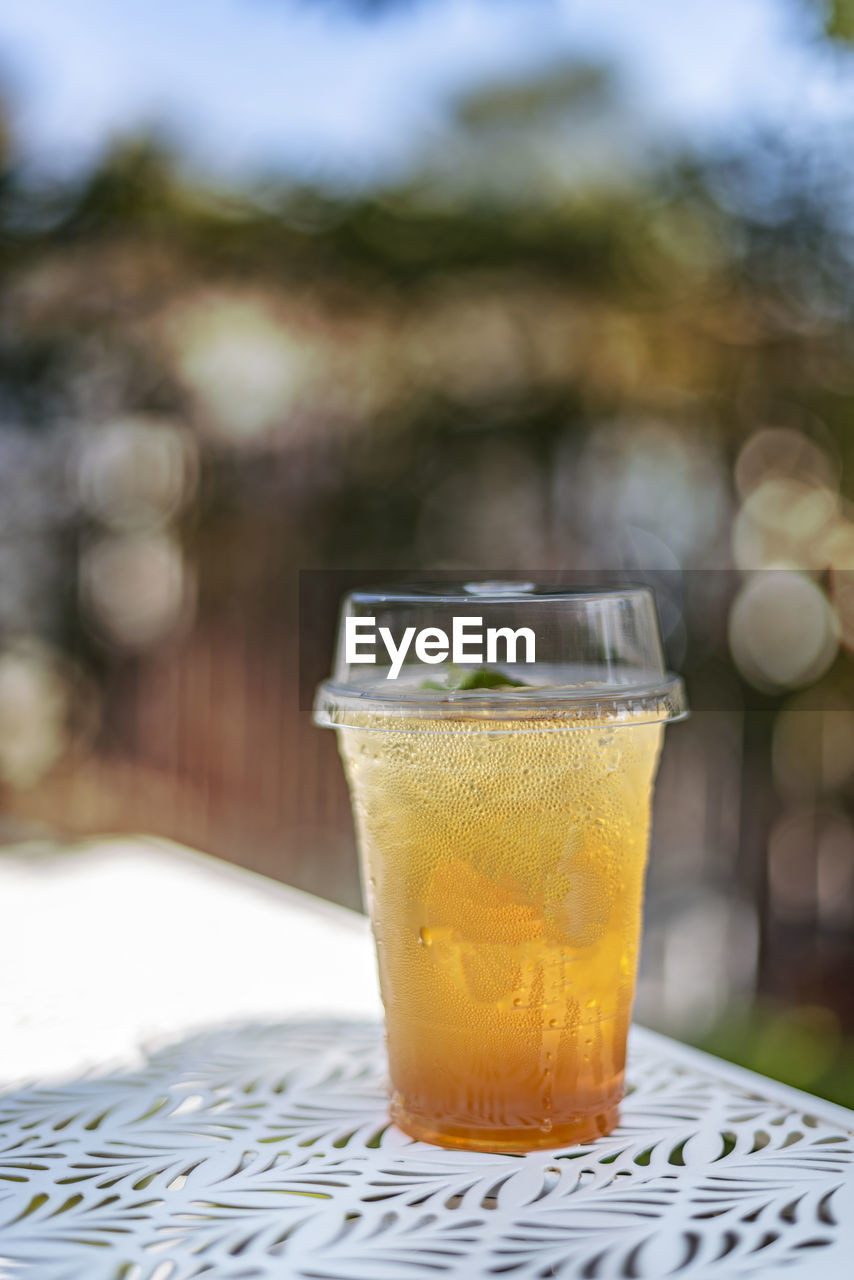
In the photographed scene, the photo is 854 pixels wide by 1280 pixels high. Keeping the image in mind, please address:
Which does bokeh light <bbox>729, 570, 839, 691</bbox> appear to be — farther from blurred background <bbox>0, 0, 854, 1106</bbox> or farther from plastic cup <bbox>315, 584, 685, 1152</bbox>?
plastic cup <bbox>315, 584, 685, 1152</bbox>

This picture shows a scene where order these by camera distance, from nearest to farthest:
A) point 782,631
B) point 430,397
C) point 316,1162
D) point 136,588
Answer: point 316,1162 < point 782,631 < point 430,397 < point 136,588

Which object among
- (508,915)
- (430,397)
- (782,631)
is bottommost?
(508,915)

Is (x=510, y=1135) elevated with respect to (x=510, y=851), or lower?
lower

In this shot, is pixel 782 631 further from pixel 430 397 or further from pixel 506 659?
pixel 506 659

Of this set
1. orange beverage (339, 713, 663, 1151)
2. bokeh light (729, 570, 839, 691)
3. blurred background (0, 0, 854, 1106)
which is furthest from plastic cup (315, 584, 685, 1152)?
bokeh light (729, 570, 839, 691)

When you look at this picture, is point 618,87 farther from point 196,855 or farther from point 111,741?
point 111,741

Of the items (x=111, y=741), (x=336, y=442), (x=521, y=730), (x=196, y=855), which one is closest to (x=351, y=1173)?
(x=521, y=730)

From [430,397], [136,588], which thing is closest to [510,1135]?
[430,397]

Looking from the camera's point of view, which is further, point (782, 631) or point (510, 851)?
point (782, 631)
